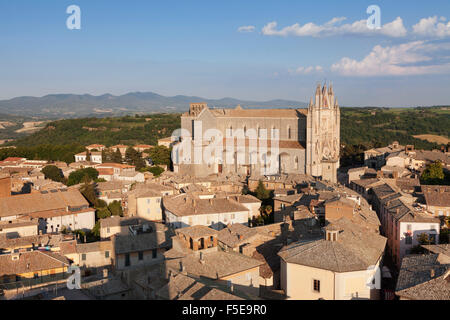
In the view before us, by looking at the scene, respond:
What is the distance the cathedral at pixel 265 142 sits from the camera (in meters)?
46.5

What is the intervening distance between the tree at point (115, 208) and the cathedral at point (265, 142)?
15.1 meters

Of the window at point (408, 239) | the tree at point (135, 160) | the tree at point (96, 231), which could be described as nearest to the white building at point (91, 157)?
the tree at point (135, 160)

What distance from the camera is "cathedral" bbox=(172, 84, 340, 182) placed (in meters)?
46.5

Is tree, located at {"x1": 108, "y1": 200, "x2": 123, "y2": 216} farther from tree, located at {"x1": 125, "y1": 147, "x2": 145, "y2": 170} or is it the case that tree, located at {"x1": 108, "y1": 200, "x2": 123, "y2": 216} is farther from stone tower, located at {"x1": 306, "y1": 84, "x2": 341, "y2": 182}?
tree, located at {"x1": 125, "y1": 147, "x2": 145, "y2": 170}

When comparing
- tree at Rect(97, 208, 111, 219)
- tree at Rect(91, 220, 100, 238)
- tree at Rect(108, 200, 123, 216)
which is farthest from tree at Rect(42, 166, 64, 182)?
tree at Rect(91, 220, 100, 238)

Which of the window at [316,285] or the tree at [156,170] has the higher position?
the tree at [156,170]

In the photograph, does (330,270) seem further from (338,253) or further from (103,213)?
(103,213)

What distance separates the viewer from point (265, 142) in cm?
5081

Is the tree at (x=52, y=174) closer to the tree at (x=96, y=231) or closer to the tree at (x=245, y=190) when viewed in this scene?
the tree at (x=245, y=190)

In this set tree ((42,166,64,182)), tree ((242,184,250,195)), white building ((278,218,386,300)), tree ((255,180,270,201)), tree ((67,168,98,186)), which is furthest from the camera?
tree ((42,166,64,182))
